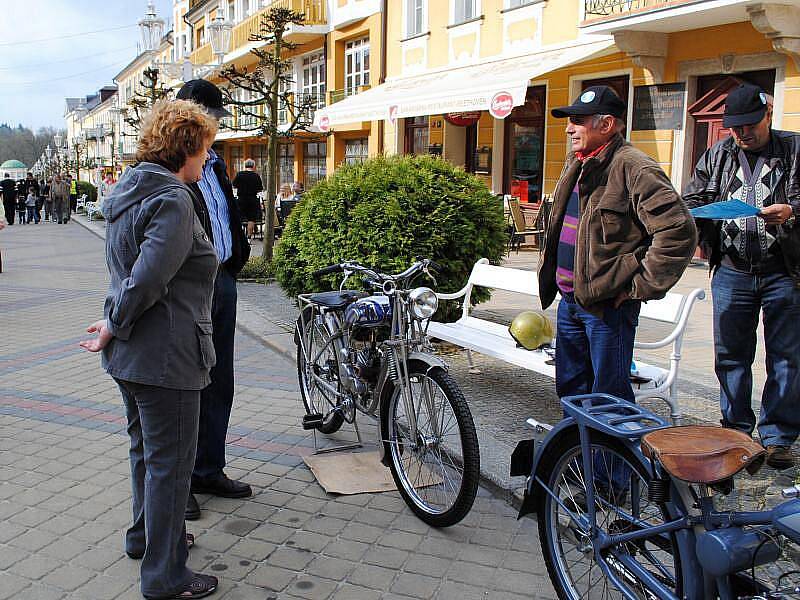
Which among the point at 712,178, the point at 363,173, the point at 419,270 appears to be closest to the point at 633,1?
the point at 363,173

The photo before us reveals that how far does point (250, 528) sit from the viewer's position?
3.72m

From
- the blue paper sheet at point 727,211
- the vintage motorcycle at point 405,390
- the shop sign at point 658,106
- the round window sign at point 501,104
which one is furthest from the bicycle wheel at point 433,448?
the shop sign at point 658,106

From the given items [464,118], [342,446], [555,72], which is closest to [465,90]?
[555,72]

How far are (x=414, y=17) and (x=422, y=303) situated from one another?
769 inches

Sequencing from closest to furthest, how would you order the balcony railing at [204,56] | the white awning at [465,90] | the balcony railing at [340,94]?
the white awning at [465,90]
the balcony railing at [340,94]
the balcony railing at [204,56]

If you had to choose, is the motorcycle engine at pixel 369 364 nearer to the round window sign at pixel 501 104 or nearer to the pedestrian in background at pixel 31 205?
the round window sign at pixel 501 104

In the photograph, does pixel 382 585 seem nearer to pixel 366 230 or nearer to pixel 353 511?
pixel 353 511

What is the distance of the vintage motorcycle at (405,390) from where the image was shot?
11.9 feet

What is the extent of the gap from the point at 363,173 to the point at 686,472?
537cm

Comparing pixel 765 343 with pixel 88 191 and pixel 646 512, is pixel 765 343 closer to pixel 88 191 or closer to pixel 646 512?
pixel 646 512

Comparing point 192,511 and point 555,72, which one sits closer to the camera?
point 192,511

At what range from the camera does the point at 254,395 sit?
6.00 m

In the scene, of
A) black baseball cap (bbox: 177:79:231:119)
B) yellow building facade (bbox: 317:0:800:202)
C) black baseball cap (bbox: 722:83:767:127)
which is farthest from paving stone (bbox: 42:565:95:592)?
yellow building facade (bbox: 317:0:800:202)

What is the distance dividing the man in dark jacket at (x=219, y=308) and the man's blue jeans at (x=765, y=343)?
2.64 metres
